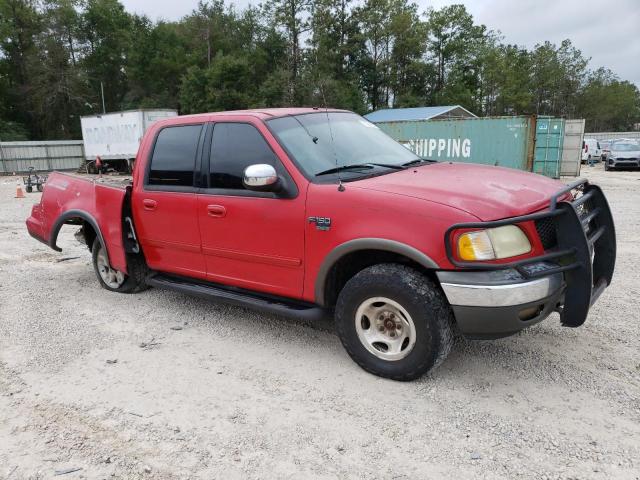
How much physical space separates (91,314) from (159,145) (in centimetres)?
185

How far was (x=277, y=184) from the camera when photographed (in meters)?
3.66

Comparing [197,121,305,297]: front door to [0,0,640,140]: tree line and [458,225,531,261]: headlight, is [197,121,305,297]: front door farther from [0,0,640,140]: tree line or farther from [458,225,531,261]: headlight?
[0,0,640,140]: tree line

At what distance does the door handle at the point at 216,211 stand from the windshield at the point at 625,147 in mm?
25601

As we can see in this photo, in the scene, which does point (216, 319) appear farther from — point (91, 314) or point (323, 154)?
point (323, 154)

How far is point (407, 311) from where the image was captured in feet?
10.7

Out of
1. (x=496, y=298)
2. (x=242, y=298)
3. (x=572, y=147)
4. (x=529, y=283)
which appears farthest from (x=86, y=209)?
(x=572, y=147)

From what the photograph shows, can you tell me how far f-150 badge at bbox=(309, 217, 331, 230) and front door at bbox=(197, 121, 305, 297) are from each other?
0.36ft

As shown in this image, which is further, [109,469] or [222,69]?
[222,69]

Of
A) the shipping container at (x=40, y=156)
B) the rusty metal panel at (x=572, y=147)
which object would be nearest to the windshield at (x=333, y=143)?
the rusty metal panel at (x=572, y=147)

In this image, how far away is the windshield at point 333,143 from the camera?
3856 millimetres

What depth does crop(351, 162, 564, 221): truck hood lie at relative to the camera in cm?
307

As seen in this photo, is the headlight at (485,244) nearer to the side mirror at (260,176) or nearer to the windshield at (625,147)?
the side mirror at (260,176)

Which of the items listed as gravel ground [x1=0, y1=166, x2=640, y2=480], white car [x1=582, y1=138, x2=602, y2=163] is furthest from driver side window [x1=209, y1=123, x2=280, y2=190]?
white car [x1=582, y1=138, x2=602, y2=163]

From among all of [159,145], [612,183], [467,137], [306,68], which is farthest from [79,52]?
[159,145]
